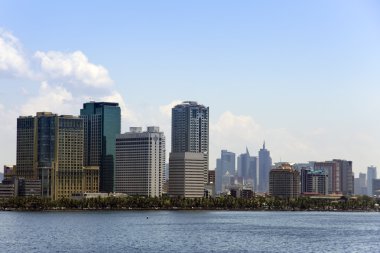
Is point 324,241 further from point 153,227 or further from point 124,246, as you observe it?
point 153,227

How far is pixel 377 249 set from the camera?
125312 mm

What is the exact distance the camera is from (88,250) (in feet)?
391

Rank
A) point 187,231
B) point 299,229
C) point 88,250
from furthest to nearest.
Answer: point 299,229
point 187,231
point 88,250

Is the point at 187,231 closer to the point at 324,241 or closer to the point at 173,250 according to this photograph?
the point at 324,241

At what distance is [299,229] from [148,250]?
207 ft

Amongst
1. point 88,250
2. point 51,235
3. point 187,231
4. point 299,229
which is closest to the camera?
point 88,250

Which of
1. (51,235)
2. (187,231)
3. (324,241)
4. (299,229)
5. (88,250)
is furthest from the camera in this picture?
(299,229)

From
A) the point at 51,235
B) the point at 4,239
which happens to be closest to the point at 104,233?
the point at 51,235

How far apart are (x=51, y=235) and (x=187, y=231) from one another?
26.4 meters

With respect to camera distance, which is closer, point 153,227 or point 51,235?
point 51,235

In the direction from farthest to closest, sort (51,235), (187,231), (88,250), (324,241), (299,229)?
(299,229), (187,231), (51,235), (324,241), (88,250)

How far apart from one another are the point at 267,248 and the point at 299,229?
172ft

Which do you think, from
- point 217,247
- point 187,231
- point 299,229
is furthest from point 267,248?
point 299,229

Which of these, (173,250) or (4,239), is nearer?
(173,250)
